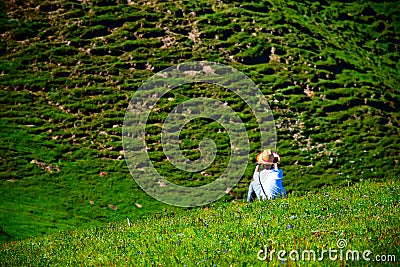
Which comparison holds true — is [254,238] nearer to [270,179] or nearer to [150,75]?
[270,179]

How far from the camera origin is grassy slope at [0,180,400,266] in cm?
731

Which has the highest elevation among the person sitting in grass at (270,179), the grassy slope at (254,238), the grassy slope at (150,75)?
the grassy slope at (254,238)

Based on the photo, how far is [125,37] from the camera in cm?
7588

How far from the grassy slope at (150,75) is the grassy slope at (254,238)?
2361 centimetres

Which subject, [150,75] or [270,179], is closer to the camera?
[270,179]

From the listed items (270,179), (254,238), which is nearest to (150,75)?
(270,179)

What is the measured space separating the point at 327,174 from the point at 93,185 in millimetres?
27361

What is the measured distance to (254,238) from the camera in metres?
8.28

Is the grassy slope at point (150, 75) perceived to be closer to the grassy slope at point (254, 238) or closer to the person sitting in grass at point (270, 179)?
the person sitting in grass at point (270, 179)

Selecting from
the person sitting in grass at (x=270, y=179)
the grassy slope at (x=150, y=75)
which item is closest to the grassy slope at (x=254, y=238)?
the person sitting in grass at (x=270, y=179)

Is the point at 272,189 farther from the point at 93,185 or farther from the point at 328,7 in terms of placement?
the point at 328,7

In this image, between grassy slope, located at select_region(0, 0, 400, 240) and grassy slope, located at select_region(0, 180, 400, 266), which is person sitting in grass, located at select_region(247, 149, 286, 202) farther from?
→ grassy slope, located at select_region(0, 0, 400, 240)

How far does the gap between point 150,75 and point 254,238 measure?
63.0 m

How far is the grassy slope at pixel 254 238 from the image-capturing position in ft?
24.0
